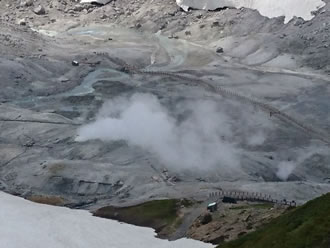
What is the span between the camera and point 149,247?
202ft

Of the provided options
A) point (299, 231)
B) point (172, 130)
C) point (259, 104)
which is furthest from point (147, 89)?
point (299, 231)

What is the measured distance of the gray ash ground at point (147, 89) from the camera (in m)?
79.1

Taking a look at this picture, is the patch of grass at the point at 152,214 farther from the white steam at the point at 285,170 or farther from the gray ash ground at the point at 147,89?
the white steam at the point at 285,170

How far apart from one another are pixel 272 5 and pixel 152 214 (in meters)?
79.1

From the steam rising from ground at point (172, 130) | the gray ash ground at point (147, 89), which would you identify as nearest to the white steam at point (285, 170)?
the gray ash ground at point (147, 89)

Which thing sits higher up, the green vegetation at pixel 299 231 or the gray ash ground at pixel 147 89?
the green vegetation at pixel 299 231

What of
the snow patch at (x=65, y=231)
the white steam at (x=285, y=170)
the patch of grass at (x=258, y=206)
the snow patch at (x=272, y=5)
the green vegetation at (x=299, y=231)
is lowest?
the snow patch at (x=65, y=231)

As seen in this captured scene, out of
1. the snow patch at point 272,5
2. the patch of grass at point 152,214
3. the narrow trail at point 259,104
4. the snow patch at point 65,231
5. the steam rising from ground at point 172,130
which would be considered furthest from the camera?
the snow patch at point 272,5

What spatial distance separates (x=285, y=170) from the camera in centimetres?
8119

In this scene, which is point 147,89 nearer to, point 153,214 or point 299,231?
point 153,214

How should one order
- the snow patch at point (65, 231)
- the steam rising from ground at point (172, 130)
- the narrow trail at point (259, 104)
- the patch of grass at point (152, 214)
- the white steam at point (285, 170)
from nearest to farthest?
1. the snow patch at point (65, 231)
2. the patch of grass at point (152, 214)
3. the white steam at point (285, 170)
4. the steam rising from ground at point (172, 130)
5. the narrow trail at point (259, 104)

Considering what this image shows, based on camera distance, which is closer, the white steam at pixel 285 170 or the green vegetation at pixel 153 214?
the green vegetation at pixel 153 214

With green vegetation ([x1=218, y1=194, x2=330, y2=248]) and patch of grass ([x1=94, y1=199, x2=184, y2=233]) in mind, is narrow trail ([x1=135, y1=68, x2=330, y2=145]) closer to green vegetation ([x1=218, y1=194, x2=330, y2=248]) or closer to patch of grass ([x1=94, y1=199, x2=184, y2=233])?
patch of grass ([x1=94, y1=199, x2=184, y2=233])

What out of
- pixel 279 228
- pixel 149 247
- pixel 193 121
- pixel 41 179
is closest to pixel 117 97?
pixel 193 121
